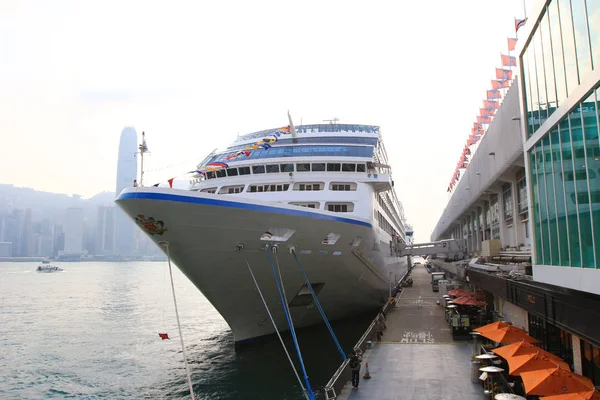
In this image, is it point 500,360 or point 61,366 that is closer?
point 500,360

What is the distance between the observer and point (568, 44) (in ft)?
27.5

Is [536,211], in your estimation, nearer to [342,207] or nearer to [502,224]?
[342,207]

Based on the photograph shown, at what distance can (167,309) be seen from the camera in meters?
41.5

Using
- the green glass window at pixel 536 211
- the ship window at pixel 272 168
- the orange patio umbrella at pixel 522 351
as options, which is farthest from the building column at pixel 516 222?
the orange patio umbrella at pixel 522 351

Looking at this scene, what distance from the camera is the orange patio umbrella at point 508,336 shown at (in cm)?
1288

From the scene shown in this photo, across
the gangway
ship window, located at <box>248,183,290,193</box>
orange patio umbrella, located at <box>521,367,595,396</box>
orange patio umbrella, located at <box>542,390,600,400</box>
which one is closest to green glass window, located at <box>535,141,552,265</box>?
orange patio umbrella, located at <box>521,367,595,396</box>

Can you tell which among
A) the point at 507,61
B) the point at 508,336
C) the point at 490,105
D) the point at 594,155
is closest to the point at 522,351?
the point at 508,336

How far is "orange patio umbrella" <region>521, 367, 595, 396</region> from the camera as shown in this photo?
882 centimetres

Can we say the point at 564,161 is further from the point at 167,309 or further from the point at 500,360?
the point at 167,309

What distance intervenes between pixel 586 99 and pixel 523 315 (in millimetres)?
10472

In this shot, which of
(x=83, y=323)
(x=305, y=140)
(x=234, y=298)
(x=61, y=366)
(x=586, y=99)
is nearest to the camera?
(x=586, y=99)

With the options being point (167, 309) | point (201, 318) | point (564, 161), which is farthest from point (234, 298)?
point (167, 309)

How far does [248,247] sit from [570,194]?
9922mm

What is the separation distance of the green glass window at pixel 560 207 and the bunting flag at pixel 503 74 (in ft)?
50.7
